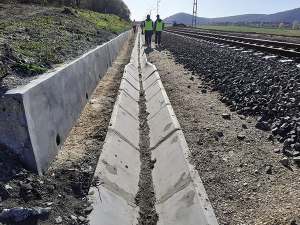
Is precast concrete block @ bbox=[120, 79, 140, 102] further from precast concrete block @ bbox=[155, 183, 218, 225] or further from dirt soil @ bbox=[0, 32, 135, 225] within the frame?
precast concrete block @ bbox=[155, 183, 218, 225]

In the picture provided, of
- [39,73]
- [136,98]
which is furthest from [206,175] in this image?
[136,98]

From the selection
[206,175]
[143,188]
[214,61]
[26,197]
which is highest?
[214,61]

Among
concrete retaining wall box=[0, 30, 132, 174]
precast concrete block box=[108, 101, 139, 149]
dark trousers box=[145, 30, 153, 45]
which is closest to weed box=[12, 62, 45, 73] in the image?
concrete retaining wall box=[0, 30, 132, 174]

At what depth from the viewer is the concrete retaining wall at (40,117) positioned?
2.88 meters

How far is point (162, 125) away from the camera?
Answer: 548 centimetres

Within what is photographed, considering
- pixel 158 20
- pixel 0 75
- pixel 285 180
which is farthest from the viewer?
pixel 158 20

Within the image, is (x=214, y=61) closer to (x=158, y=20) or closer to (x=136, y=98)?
(x=136, y=98)

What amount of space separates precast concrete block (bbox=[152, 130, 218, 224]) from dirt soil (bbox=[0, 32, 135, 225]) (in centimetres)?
116

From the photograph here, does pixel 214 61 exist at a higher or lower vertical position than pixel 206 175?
higher

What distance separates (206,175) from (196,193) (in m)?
0.55

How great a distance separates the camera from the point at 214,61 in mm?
10234

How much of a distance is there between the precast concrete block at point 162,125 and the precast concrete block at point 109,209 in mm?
1886

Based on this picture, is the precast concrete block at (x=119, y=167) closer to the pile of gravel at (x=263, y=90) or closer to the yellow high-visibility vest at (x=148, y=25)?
the pile of gravel at (x=263, y=90)

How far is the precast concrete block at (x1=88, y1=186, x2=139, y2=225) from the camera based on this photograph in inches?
112
